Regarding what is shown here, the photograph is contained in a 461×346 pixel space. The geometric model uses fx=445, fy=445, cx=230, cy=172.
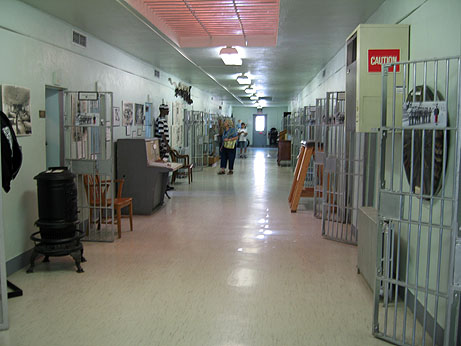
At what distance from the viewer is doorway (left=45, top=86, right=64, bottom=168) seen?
20.2ft

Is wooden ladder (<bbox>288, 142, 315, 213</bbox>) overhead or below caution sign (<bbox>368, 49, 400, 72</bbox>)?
below

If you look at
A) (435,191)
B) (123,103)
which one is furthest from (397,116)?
(123,103)

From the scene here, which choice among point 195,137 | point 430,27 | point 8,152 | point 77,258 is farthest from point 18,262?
point 195,137

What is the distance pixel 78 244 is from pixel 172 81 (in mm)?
8857

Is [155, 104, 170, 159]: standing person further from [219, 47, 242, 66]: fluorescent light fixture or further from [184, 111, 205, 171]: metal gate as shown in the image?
[184, 111, 205, 171]: metal gate

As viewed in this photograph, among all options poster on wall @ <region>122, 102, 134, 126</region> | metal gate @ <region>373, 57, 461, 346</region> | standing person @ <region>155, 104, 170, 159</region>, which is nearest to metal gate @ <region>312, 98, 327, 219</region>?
metal gate @ <region>373, 57, 461, 346</region>

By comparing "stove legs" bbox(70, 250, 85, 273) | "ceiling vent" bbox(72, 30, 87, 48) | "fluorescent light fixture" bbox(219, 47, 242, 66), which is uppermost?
"fluorescent light fixture" bbox(219, 47, 242, 66)

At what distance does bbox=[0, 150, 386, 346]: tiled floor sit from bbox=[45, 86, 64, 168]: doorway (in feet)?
4.67

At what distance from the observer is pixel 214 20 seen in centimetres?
762

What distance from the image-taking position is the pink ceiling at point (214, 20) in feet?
21.8

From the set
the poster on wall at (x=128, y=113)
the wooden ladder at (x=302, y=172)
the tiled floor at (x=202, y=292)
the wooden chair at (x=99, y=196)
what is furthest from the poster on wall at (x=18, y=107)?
the wooden ladder at (x=302, y=172)

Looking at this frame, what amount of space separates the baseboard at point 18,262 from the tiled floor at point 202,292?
0.09 m

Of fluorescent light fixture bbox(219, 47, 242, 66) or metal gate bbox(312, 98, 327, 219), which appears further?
fluorescent light fixture bbox(219, 47, 242, 66)

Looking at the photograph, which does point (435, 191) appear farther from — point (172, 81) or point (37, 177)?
point (172, 81)
